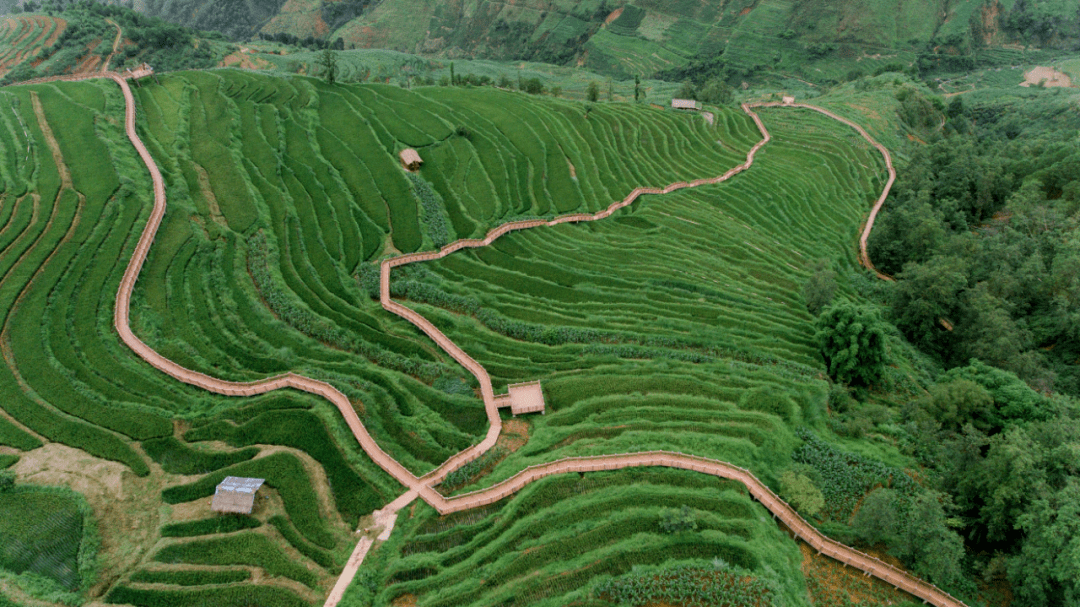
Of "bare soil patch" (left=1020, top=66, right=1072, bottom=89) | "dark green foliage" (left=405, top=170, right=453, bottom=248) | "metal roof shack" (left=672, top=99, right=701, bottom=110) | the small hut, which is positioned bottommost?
"dark green foliage" (left=405, top=170, right=453, bottom=248)

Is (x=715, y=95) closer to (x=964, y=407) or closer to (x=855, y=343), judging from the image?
(x=855, y=343)

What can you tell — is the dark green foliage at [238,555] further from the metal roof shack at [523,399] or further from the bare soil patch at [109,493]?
the metal roof shack at [523,399]

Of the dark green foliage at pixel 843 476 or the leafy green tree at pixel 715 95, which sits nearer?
the dark green foliage at pixel 843 476

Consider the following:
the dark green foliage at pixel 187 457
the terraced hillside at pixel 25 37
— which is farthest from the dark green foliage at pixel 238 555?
the terraced hillside at pixel 25 37

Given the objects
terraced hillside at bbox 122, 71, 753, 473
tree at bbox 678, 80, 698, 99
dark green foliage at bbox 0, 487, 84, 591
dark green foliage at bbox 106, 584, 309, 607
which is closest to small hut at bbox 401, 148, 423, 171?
terraced hillside at bbox 122, 71, 753, 473

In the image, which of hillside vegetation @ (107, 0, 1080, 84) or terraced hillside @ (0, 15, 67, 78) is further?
hillside vegetation @ (107, 0, 1080, 84)

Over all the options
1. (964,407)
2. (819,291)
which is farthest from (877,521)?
(819,291)

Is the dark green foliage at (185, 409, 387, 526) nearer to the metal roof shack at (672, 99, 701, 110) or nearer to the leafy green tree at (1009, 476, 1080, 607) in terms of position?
the leafy green tree at (1009, 476, 1080, 607)
